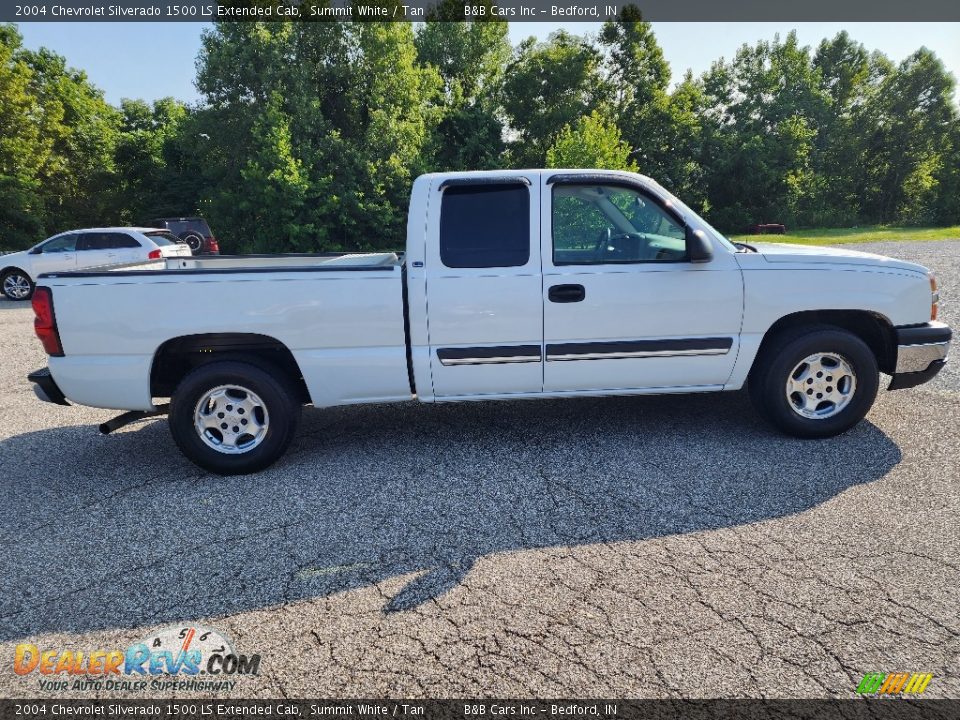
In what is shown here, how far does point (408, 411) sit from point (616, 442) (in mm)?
1928

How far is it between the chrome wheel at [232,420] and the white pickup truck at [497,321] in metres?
0.01

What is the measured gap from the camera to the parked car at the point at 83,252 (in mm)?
14516

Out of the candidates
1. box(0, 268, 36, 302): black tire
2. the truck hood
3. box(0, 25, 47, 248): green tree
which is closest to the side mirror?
the truck hood

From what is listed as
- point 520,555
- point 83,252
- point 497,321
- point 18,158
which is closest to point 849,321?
point 497,321

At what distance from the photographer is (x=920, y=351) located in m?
4.59

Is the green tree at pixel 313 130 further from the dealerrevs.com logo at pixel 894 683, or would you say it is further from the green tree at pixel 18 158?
the dealerrevs.com logo at pixel 894 683

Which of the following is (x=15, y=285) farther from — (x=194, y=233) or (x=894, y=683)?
(x=894, y=683)

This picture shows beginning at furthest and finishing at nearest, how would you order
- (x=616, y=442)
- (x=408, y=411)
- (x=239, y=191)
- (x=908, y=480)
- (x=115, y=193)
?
1. (x=115, y=193)
2. (x=239, y=191)
3. (x=408, y=411)
4. (x=616, y=442)
5. (x=908, y=480)

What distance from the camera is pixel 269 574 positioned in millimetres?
3189

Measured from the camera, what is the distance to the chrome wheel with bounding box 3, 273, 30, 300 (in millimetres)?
14961

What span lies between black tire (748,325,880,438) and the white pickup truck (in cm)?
1

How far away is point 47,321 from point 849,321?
5.72 meters

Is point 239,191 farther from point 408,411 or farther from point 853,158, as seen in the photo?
point 853,158

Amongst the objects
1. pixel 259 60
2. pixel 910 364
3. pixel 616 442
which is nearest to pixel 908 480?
pixel 910 364
